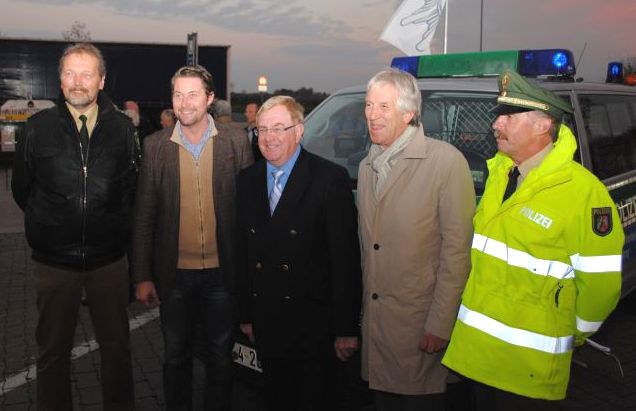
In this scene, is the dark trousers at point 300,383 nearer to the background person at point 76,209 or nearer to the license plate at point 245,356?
the license plate at point 245,356

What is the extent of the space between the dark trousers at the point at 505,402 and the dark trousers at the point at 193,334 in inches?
58.4

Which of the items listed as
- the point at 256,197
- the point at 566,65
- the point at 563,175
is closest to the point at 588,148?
the point at 566,65

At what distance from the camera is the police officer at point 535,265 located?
2371 mm

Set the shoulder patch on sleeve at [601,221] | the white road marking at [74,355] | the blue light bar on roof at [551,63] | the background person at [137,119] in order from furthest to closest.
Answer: the background person at [137,119], the blue light bar on roof at [551,63], the white road marking at [74,355], the shoulder patch on sleeve at [601,221]

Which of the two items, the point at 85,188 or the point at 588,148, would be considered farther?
the point at 588,148

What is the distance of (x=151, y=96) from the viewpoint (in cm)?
1864

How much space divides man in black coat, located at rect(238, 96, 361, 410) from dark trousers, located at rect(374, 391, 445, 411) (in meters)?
0.25

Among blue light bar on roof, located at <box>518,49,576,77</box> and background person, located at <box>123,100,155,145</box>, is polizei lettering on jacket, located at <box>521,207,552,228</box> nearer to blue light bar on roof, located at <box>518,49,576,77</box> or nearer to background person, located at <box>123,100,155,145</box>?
blue light bar on roof, located at <box>518,49,576,77</box>

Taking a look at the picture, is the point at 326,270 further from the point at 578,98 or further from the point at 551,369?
the point at 578,98

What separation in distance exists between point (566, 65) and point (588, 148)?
0.69 meters

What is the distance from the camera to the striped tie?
121 inches

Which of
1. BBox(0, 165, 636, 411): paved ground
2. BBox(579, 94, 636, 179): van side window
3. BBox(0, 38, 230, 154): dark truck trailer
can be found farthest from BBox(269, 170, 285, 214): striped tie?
BBox(0, 38, 230, 154): dark truck trailer

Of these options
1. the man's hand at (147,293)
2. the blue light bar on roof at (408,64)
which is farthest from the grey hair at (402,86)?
the blue light bar on roof at (408,64)

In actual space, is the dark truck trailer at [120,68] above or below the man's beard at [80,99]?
above
